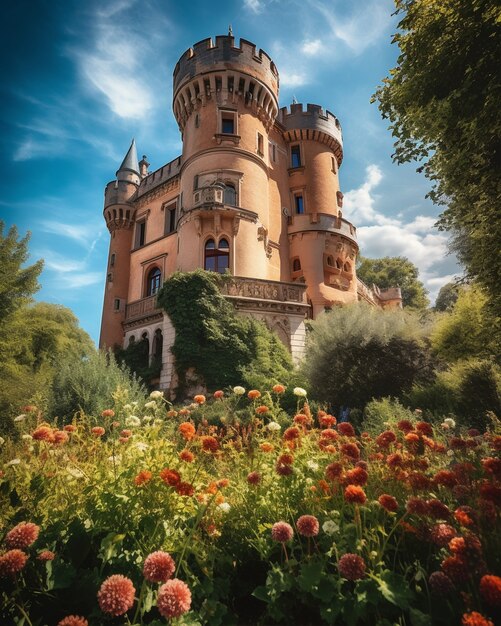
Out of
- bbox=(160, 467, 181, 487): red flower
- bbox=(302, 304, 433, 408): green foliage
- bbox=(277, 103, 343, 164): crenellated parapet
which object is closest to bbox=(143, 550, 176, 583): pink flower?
bbox=(160, 467, 181, 487): red flower

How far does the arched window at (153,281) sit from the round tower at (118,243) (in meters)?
1.86

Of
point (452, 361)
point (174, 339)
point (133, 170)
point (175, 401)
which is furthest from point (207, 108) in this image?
point (452, 361)

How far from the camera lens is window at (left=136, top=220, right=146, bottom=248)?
75.0 ft

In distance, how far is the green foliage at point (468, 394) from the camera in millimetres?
8367

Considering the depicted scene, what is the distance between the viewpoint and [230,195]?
1686 cm

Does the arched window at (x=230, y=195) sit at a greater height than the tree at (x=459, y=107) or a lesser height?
greater

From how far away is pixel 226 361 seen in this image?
13.2 m

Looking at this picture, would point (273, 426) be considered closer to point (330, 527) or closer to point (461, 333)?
point (330, 527)

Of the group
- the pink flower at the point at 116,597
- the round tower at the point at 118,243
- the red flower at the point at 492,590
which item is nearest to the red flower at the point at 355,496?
the red flower at the point at 492,590

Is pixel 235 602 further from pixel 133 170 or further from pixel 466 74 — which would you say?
pixel 133 170

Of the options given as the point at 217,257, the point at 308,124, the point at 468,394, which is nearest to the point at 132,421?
the point at 468,394

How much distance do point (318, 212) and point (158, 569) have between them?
20883 mm

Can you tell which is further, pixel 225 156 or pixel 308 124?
pixel 308 124

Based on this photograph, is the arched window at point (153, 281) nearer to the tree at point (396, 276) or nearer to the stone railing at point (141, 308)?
the stone railing at point (141, 308)
